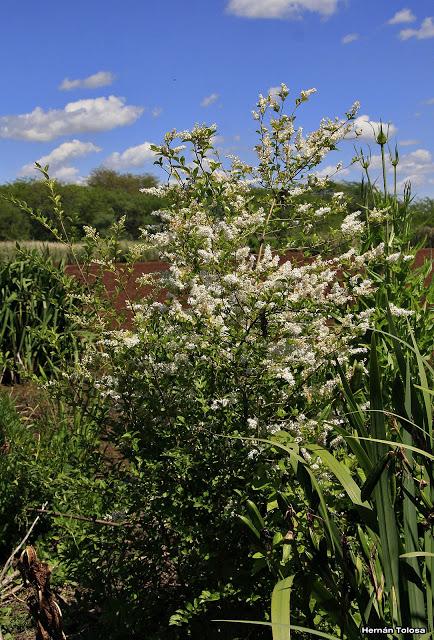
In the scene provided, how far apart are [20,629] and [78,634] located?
74 centimetres

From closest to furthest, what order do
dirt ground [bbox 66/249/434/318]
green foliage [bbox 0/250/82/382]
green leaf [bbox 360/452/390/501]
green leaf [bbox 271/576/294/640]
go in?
green leaf [bbox 271/576/294/640] → green leaf [bbox 360/452/390/501] → dirt ground [bbox 66/249/434/318] → green foliage [bbox 0/250/82/382]

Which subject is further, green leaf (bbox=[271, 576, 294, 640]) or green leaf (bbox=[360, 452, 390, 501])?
green leaf (bbox=[360, 452, 390, 501])

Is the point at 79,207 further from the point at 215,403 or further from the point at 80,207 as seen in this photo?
the point at 215,403

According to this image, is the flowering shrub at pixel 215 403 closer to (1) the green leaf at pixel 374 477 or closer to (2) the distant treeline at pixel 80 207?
(1) the green leaf at pixel 374 477

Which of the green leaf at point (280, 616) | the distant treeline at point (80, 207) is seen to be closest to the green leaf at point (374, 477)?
the green leaf at point (280, 616)

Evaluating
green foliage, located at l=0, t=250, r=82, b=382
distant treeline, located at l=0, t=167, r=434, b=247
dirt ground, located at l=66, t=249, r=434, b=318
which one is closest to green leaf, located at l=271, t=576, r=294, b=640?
dirt ground, located at l=66, t=249, r=434, b=318

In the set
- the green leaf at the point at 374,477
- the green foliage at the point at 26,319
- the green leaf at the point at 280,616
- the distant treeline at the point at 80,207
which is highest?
the distant treeline at the point at 80,207

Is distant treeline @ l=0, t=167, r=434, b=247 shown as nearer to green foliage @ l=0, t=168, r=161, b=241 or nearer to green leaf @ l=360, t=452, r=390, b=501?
green foliage @ l=0, t=168, r=161, b=241

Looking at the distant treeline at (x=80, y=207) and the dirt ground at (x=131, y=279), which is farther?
the distant treeline at (x=80, y=207)

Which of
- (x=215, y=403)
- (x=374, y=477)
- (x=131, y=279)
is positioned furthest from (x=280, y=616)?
(x=131, y=279)

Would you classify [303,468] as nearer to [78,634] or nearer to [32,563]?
[32,563]

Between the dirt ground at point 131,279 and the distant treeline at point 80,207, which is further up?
the distant treeline at point 80,207

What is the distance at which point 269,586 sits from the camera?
2549 mm

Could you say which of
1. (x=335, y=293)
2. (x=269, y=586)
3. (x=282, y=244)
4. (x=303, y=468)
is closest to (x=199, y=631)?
→ (x=269, y=586)
